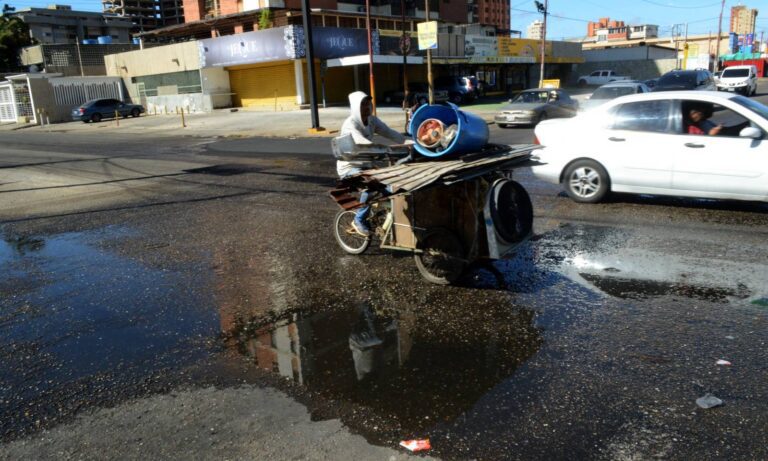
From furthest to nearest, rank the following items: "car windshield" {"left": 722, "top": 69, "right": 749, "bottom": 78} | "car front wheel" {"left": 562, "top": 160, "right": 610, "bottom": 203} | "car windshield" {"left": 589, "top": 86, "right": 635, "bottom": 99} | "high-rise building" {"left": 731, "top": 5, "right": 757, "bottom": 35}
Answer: "high-rise building" {"left": 731, "top": 5, "right": 757, "bottom": 35}, "car windshield" {"left": 722, "top": 69, "right": 749, "bottom": 78}, "car windshield" {"left": 589, "top": 86, "right": 635, "bottom": 99}, "car front wheel" {"left": 562, "top": 160, "right": 610, "bottom": 203}

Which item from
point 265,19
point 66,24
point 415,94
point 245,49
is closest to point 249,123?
point 245,49

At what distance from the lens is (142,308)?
556cm

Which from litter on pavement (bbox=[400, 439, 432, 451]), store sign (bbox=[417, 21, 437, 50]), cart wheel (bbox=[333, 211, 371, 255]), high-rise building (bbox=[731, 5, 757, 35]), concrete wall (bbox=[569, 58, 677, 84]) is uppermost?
high-rise building (bbox=[731, 5, 757, 35])

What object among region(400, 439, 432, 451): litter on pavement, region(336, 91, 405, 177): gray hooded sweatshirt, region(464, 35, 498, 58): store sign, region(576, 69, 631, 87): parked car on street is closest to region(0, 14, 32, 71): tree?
region(464, 35, 498, 58): store sign

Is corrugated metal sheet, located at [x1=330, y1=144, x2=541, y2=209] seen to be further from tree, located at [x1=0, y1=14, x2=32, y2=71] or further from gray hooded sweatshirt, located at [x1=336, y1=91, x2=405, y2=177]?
tree, located at [x1=0, y1=14, x2=32, y2=71]

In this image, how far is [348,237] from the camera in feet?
23.0

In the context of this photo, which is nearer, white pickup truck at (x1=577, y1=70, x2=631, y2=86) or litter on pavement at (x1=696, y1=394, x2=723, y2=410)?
litter on pavement at (x1=696, y1=394, x2=723, y2=410)

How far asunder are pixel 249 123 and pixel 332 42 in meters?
9.02

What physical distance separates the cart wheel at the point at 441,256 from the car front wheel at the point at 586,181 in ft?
13.4

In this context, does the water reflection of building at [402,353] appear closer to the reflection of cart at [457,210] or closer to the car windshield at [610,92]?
the reflection of cart at [457,210]

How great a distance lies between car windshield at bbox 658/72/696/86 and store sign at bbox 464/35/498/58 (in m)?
18.2

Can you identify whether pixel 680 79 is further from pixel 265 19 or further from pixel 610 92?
pixel 265 19

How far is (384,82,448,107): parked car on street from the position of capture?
36.5 metres

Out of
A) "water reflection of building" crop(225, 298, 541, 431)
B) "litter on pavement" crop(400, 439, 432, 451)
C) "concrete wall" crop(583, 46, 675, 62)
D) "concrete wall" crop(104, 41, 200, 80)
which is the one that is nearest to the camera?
"litter on pavement" crop(400, 439, 432, 451)
